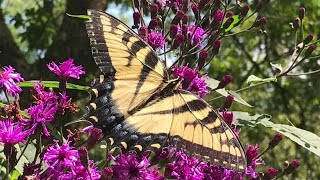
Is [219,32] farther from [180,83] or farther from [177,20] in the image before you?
[180,83]

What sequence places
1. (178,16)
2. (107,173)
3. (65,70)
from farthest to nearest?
1. (178,16)
2. (65,70)
3. (107,173)

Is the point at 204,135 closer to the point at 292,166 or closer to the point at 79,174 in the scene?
the point at 79,174

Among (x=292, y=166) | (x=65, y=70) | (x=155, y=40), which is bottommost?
(x=292, y=166)

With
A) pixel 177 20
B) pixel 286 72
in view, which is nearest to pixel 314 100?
pixel 286 72

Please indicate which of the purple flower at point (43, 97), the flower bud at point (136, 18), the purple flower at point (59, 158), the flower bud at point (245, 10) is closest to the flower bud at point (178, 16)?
the flower bud at point (136, 18)

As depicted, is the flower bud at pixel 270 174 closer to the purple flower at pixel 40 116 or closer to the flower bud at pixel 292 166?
the flower bud at pixel 292 166

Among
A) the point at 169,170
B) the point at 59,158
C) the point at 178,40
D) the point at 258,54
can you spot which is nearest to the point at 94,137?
the point at 59,158

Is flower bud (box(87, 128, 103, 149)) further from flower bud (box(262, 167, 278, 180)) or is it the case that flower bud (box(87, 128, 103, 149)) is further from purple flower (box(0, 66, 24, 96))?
flower bud (box(262, 167, 278, 180))
